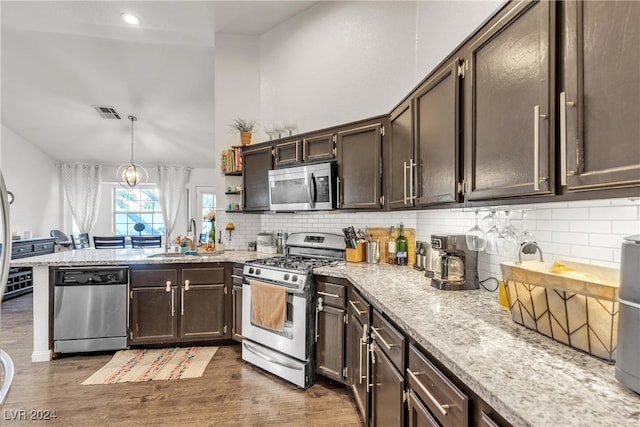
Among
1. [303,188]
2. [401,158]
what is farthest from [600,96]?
[303,188]

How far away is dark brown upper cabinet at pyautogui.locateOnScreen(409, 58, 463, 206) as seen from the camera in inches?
58.4

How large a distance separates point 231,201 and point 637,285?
366 cm

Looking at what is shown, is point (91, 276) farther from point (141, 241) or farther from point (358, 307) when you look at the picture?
point (141, 241)

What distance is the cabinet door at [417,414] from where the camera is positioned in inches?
42.4

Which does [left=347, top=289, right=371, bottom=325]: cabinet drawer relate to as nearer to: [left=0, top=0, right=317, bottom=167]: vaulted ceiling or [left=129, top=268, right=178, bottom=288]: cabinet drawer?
[left=129, top=268, right=178, bottom=288]: cabinet drawer

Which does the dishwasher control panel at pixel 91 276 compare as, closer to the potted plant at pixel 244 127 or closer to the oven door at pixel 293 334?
the oven door at pixel 293 334

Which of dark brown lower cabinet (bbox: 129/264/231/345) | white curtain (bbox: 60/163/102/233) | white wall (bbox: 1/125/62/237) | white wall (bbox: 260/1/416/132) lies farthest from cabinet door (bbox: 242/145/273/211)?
white curtain (bbox: 60/163/102/233)

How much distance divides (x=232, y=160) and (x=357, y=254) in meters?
1.96

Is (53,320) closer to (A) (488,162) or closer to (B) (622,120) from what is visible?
(A) (488,162)

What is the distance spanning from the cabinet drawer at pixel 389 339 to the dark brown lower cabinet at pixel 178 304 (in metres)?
1.94

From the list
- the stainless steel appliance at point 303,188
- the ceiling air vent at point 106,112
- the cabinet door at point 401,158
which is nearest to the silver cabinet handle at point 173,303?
the stainless steel appliance at point 303,188

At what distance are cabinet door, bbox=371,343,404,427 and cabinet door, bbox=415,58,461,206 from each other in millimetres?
879

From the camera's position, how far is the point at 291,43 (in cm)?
370

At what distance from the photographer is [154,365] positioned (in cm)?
279
